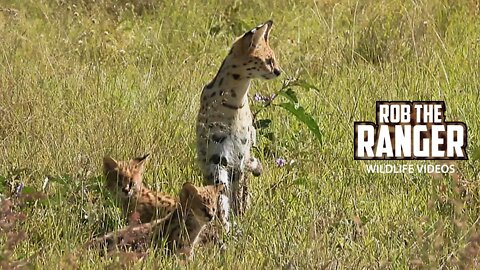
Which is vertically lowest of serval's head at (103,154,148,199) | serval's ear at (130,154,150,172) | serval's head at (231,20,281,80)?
serval's head at (103,154,148,199)

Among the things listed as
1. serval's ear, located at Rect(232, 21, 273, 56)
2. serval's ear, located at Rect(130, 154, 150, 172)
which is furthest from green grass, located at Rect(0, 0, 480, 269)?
serval's ear, located at Rect(232, 21, 273, 56)

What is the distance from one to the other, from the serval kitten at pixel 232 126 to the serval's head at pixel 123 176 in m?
0.36

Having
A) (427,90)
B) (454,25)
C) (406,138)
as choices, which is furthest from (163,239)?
(454,25)

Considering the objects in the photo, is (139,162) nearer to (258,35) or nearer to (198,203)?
(198,203)

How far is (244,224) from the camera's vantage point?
5207 millimetres

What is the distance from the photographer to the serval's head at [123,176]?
549 centimetres

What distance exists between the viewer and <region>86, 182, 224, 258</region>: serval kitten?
4902 mm

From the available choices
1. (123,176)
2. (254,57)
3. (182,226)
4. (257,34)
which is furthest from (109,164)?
(257,34)

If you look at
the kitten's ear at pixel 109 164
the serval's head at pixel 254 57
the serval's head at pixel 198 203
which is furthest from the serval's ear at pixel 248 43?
the serval's head at pixel 198 203

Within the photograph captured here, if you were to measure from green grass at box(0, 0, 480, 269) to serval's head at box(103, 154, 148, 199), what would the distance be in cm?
10

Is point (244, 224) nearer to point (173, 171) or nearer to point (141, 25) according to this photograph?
point (173, 171)

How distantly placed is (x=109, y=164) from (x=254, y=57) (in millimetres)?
999

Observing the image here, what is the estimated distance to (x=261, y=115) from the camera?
6.93 meters

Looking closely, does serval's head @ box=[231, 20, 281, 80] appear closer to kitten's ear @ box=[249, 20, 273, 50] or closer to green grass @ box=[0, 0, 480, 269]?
kitten's ear @ box=[249, 20, 273, 50]
